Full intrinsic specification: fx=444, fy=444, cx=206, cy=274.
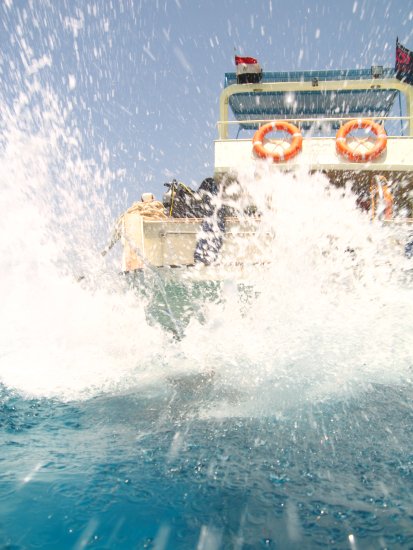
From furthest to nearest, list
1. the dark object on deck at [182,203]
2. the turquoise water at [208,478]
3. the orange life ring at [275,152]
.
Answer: the orange life ring at [275,152] < the dark object on deck at [182,203] < the turquoise water at [208,478]

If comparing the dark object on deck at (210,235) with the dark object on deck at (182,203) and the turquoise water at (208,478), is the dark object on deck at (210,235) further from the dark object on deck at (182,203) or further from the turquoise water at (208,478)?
the turquoise water at (208,478)

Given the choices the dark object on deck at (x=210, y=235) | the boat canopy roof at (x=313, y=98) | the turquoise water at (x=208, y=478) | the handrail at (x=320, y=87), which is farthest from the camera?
the boat canopy roof at (x=313, y=98)

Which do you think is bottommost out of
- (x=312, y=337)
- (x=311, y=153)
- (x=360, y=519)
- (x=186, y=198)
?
(x=360, y=519)

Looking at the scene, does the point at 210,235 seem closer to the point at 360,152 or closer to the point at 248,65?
the point at 360,152

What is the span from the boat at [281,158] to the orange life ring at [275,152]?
0.02m

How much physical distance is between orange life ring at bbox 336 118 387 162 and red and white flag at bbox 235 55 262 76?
9.87 feet

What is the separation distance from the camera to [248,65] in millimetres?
10695

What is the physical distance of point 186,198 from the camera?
8070 mm

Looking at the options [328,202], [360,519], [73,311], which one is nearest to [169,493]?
[360,519]

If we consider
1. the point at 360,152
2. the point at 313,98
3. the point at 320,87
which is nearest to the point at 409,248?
the point at 360,152

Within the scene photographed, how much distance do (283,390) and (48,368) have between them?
7.09ft

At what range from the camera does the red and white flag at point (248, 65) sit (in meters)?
10.7

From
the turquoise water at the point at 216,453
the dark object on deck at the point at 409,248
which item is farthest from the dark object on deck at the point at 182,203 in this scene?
the turquoise water at the point at 216,453

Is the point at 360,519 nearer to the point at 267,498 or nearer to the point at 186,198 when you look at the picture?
the point at 267,498
